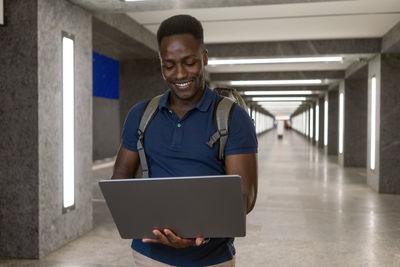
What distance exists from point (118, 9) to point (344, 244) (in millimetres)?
3898

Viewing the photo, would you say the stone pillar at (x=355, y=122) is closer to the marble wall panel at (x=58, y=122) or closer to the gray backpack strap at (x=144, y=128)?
the marble wall panel at (x=58, y=122)

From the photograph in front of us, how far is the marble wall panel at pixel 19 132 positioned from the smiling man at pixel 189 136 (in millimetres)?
2948

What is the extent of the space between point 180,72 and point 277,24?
566 centimetres

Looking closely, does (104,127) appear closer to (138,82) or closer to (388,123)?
(138,82)

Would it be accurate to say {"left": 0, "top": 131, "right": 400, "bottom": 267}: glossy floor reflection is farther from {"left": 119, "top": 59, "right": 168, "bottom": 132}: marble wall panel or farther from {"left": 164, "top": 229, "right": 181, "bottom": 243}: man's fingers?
{"left": 164, "top": 229, "right": 181, "bottom": 243}: man's fingers

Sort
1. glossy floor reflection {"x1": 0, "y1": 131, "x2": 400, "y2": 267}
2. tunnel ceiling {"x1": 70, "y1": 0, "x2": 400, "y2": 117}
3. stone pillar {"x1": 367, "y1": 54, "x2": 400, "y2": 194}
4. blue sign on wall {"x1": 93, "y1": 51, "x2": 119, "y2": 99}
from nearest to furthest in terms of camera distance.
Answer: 1. glossy floor reflection {"x1": 0, "y1": 131, "x2": 400, "y2": 267}
2. tunnel ceiling {"x1": 70, "y1": 0, "x2": 400, "y2": 117}
3. blue sign on wall {"x1": 93, "y1": 51, "x2": 119, "y2": 99}
4. stone pillar {"x1": 367, "y1": 54, "x2": 400, "y2": 194}

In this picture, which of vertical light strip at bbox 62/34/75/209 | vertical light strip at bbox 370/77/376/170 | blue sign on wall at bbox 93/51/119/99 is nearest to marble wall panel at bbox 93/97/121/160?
blue sign on wall at bbox 93/51/119/99

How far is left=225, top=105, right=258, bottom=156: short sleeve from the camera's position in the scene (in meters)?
1.35

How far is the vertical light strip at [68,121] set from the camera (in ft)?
14.7

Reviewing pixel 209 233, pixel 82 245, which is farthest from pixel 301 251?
pixel 209 233

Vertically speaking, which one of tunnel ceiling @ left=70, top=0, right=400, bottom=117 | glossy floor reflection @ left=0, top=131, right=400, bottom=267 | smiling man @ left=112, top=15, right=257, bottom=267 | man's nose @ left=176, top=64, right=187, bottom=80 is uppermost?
tunnel ceiling @ left=70, top=0, right=400, bottom=117

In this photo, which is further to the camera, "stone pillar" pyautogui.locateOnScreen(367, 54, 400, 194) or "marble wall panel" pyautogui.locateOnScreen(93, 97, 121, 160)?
"marble wall panel" pyautogui.locateOnScreen(93, 97, 121, 160)

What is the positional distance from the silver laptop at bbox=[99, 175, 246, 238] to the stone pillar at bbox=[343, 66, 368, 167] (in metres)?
11.8

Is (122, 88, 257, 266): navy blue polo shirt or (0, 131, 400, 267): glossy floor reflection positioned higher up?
(122, 88, 257, 266): navy blue polo shirt
